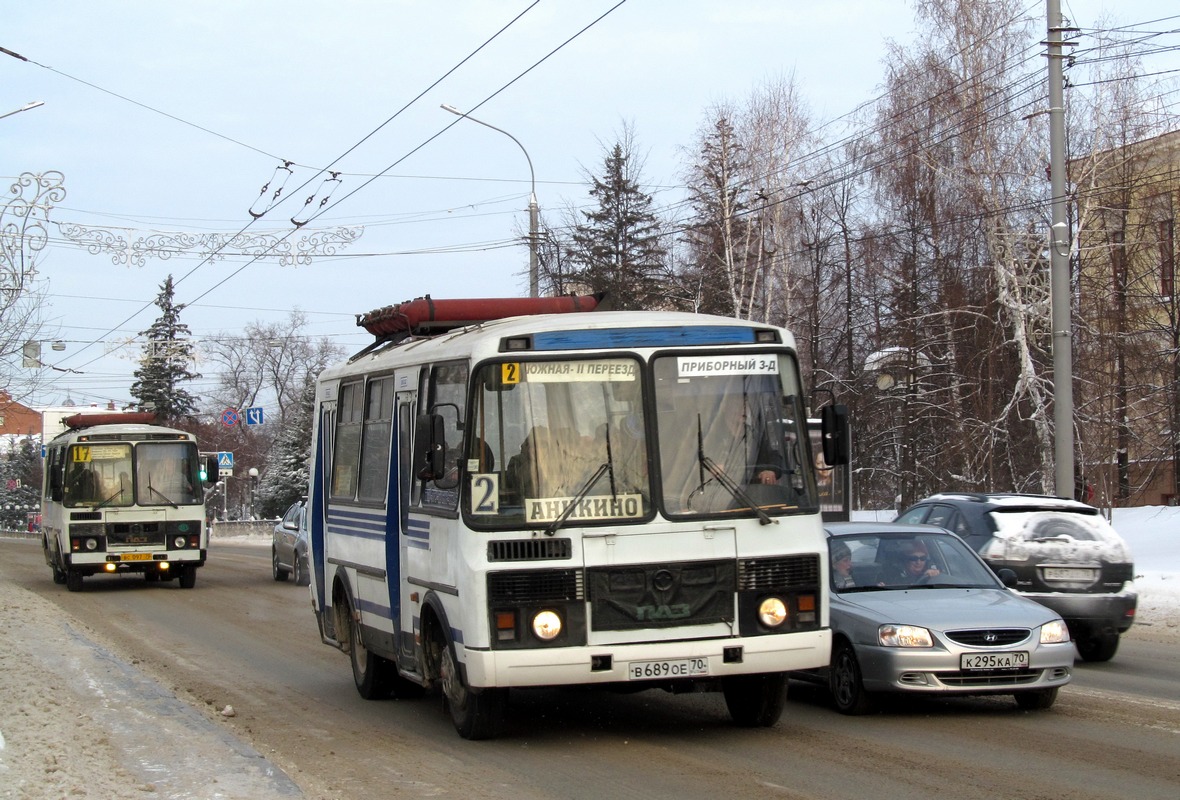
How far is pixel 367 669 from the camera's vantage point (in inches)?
466

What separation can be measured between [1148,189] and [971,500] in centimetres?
2531

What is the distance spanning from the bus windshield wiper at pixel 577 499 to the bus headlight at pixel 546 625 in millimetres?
489

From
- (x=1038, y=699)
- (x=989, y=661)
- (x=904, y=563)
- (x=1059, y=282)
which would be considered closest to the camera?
(x=989, y=661)

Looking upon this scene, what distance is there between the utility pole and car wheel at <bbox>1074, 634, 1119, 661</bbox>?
633 centimetres

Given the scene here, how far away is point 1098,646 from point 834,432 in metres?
6.23

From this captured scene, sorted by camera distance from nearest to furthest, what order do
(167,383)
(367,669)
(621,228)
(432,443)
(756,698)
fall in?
(432,443) → (756,698) → (367,669) → (621,228) → (167,383)

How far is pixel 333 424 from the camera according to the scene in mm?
12891

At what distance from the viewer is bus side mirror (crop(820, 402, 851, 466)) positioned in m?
9.38

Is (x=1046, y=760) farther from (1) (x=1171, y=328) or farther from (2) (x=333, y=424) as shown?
(1) (x=1171, y=328)

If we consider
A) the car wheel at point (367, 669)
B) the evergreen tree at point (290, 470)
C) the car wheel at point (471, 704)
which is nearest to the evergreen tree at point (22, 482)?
the evergreen tree at point (290, 470)

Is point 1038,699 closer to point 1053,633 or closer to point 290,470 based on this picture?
point 1053,633

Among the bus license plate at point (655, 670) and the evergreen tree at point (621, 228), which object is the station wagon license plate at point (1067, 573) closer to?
the bus license plate at point (655, 670)

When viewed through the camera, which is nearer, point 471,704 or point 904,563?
point 471,704

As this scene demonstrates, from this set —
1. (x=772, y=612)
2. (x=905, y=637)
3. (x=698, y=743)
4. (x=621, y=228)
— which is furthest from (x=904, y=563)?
(x=621, y=228)
